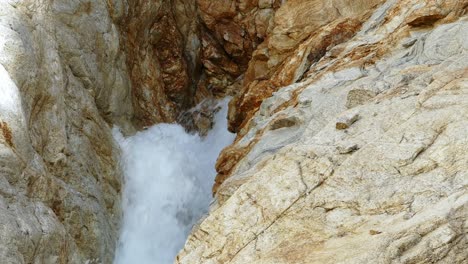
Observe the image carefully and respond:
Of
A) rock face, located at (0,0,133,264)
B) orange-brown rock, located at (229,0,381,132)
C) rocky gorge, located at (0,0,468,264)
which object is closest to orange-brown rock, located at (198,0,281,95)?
rocky gorge, located at (0,0,468,264)

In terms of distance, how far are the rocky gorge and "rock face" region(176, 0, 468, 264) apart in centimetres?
4

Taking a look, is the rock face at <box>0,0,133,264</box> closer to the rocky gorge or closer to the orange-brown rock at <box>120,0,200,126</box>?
the rocky gorge

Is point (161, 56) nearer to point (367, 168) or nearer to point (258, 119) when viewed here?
point (258, 119)

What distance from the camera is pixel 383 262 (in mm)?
9258

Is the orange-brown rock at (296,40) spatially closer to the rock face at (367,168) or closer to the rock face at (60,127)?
the rock face at (367,168)

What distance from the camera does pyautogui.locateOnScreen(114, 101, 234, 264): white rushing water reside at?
2272 centimetres

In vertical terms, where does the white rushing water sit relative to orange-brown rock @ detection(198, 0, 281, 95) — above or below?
below

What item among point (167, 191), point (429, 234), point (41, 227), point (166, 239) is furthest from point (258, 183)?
point (167, 191)

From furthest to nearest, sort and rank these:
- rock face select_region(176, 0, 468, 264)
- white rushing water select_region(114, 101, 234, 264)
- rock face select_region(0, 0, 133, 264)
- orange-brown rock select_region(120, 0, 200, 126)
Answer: orange-brown rock select_region(120, 0, 200, 126) → white rushing water select_region(114, 101, 234, 264) → rock face select_region(0, 0, 133, 264) → rock face select_region(176, 0, 468, 264)

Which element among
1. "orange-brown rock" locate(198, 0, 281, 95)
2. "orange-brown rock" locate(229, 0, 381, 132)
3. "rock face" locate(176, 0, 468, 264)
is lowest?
"rock face" locate(176, 0, 468, 264)

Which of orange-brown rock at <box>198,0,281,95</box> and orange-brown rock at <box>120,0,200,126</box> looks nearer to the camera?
orange-brown rock at <box>120,0,200,126</box>

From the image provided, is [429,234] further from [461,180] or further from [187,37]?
[187,37]

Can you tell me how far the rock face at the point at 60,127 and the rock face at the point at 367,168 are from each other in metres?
4.83

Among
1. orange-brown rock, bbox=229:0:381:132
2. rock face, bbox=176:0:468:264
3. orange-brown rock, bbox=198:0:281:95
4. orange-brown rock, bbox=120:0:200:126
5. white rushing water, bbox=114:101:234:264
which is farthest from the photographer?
orange-brown rock, bbox=198:0:281:95
